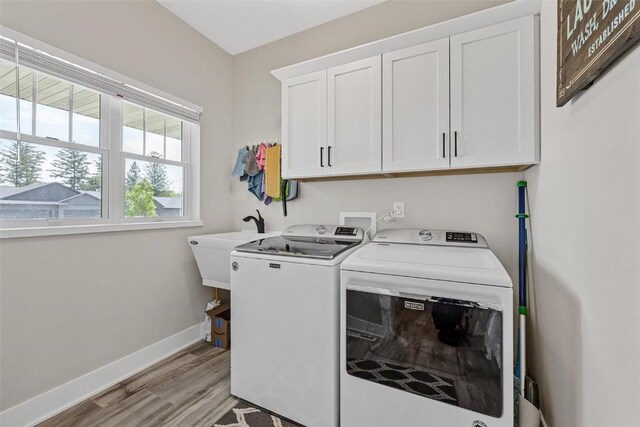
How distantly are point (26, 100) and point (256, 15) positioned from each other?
1.72 metres

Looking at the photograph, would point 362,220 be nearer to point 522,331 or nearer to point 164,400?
point 522,331

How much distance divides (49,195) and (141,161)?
25.5 inches

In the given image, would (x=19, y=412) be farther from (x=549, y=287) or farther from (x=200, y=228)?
(x=549, y=287)

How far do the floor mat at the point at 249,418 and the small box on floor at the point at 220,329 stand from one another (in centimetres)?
78

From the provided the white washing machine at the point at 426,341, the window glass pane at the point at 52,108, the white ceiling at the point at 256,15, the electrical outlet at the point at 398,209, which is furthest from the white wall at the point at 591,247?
the window glass pane at the point at 52,108

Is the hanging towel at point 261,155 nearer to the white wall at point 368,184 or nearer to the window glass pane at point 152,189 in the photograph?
the white wall at point 368,184

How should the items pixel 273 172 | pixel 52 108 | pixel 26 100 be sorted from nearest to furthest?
pixel 26 100 → pixel 52 108 → pixel 273 172

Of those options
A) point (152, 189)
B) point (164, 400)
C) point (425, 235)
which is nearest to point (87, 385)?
point (164, 400)

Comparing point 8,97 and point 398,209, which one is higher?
point 8,97

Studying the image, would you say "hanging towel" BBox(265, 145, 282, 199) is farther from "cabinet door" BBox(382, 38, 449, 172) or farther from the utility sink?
"cabinet door" BBox(382, 38, 449, 172)

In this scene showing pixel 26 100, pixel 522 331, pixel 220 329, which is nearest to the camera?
pixel 522 331

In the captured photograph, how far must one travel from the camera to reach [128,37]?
6.36ft

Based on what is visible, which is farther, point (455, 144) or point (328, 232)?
point (328, 232)

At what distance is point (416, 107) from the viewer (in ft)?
5.63
